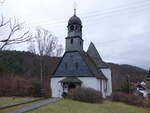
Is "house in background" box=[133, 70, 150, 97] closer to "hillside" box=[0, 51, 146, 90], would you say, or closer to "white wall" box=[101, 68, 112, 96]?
"hillside" box=[0, 51, 146, 90]

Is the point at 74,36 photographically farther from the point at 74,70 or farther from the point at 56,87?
the point at 56,87

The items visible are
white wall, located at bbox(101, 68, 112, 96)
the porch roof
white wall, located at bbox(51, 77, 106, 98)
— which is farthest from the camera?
white wall, located at bbox(101, 68, 112, 96)

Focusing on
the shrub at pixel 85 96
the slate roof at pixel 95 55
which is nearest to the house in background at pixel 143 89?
the slate roof at pixel 95 55

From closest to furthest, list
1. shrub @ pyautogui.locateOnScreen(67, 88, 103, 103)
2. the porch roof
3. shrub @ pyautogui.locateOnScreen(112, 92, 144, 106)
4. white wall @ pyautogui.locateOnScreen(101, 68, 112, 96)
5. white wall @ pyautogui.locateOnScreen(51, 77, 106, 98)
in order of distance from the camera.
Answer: shrub @ pyautogui.locateOnScreen(67, 88, 103, 103)
shrub @ pyautogui.locateOnScreen(112, 92, 144, 106)
white wall @ pyautogui.locateOnScreen(51, 77, 106, 98)
the porch roof
white wall @ pyautogui.locateOnScreen(101, 68, 112, 96)

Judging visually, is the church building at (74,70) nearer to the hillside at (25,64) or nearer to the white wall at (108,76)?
the white wall at (108,76)

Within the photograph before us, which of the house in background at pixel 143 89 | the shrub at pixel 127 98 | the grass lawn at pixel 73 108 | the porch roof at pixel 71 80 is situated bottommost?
the house in background at pixel 143 89

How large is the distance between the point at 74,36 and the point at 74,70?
207 inches

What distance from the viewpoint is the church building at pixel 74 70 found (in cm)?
2666

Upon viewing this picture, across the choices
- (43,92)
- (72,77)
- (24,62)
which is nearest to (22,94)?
(43,92)

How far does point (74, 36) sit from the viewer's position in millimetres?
28703

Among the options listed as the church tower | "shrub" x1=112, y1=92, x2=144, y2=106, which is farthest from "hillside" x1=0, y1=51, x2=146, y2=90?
the church tower

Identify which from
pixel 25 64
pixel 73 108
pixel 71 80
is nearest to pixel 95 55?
pixel 71 80

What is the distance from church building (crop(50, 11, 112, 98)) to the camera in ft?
87.5

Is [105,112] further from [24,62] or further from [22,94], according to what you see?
[24,62]
